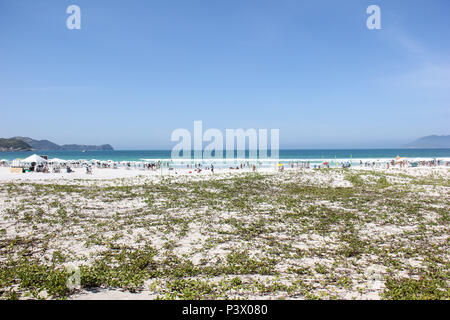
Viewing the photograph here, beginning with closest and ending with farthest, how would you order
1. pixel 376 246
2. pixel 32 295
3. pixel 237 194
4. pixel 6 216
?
1. pixel 32 295
2. pixel 376 246
3. pixel 6 216
4. pixel 237 194

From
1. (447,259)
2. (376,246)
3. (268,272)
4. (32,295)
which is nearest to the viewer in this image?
(32,295)

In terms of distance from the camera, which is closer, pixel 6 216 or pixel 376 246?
pixel 376 246

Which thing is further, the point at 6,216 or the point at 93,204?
the point at 93,204

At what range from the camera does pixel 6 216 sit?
495 inches

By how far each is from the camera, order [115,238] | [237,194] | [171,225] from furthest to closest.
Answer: [237,194] < [171,225] < [115,238]

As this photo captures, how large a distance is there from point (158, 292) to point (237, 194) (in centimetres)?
1315

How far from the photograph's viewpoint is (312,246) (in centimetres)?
902

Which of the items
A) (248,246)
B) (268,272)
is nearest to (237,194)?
(248,246)

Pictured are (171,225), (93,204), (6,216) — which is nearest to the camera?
(171,225)
